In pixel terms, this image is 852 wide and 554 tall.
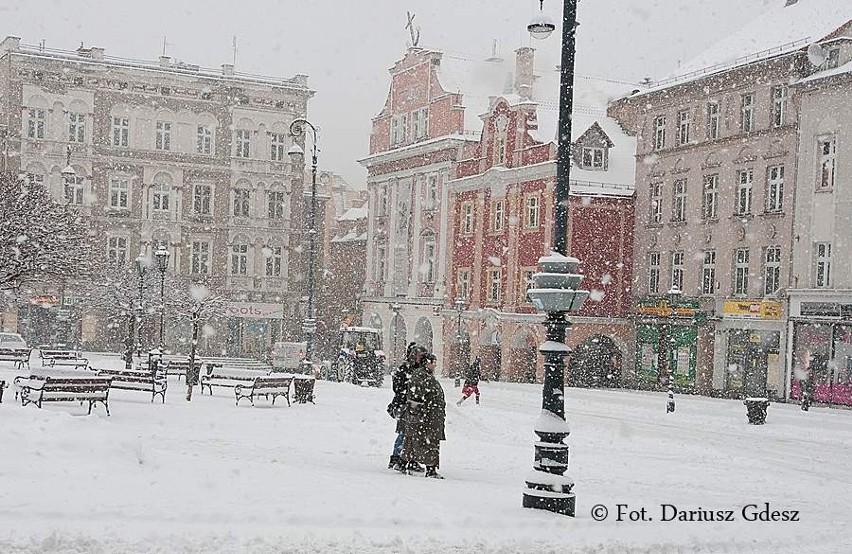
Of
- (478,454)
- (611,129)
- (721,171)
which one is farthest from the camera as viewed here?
(611,129)

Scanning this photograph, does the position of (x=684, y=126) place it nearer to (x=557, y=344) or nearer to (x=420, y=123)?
(x=420, y=123)

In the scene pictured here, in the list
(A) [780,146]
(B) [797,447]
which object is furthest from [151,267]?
(B) [797,447]

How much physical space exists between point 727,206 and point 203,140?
106 feet

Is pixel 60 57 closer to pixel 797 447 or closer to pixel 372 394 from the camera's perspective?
pixel 372 394

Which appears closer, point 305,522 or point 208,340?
point 305,522

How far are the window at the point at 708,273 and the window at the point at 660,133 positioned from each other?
5.42 meters

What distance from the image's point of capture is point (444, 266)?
5853 centimetres

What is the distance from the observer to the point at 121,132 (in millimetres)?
62031

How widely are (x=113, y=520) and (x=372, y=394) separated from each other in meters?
21.8

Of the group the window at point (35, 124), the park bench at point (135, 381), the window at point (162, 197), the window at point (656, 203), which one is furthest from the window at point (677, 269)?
the window at point (35, 124)

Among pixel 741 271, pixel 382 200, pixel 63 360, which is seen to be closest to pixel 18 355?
pixel 63 360

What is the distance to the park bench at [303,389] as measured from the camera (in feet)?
88.8

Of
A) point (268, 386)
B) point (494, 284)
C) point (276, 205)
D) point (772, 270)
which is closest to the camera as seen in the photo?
point (268, 386)

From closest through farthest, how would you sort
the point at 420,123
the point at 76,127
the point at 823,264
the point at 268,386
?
the point at 268,386 → the point at 823,264 → the point at 420,123 → the point at 76,127
